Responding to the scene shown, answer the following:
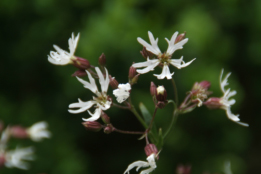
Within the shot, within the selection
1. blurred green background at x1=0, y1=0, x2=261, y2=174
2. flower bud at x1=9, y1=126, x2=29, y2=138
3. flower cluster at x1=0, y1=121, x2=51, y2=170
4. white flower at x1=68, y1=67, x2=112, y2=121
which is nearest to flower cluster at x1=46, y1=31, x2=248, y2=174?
white flower at x1=68, y1=67, x2=112, y2=121

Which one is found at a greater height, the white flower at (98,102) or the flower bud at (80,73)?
the flower bud at (80,73)

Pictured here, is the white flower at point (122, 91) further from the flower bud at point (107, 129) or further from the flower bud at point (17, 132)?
the flower bud at point (17, 132)

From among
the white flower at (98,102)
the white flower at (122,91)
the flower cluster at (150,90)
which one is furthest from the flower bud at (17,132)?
the white flower at (122,91)

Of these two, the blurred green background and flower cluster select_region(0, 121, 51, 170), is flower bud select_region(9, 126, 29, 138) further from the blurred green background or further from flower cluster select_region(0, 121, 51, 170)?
the blurred green background

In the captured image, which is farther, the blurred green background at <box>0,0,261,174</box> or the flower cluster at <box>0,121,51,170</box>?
the blurred green background at <box>0,0,261,174</box>

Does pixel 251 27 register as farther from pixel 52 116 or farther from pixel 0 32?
pixel 0 32

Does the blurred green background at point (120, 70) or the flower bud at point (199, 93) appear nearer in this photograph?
the flower bud at point (199, 93)

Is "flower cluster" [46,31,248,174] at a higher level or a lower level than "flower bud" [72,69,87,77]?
lower

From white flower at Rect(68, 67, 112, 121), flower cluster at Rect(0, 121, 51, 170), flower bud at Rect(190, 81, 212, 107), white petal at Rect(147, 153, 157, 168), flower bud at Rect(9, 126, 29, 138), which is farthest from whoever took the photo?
flower bud at Rect(9, 126, 29, 138)
